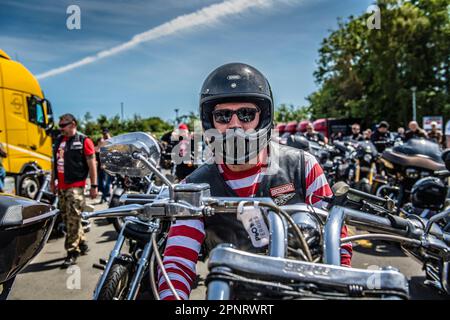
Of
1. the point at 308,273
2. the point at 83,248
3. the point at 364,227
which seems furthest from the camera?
the point at 83,248

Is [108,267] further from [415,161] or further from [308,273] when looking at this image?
[415,161]

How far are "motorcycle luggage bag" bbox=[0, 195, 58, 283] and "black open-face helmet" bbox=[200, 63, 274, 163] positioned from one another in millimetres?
771

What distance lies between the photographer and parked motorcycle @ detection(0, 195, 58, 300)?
137 cm

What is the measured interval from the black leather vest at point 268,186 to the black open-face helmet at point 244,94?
4.9 inches

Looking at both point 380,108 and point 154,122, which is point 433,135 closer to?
point 380,108

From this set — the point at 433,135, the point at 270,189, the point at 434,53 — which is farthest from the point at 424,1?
the point at 270,189

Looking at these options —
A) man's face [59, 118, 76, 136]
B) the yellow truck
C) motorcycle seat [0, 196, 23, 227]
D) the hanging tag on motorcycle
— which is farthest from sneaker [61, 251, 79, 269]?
the hanging tag on motorcycle

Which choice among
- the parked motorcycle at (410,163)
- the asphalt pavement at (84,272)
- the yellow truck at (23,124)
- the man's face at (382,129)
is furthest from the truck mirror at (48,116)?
the man's face at (382,129)

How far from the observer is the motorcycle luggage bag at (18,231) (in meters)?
1.37

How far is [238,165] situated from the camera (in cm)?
168

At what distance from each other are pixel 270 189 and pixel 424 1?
104 feet

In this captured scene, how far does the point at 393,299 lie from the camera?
0.77 m

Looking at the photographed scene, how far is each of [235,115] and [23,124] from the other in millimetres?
7496

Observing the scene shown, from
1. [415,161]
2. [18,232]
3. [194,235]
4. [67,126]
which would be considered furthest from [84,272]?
[415,161]
